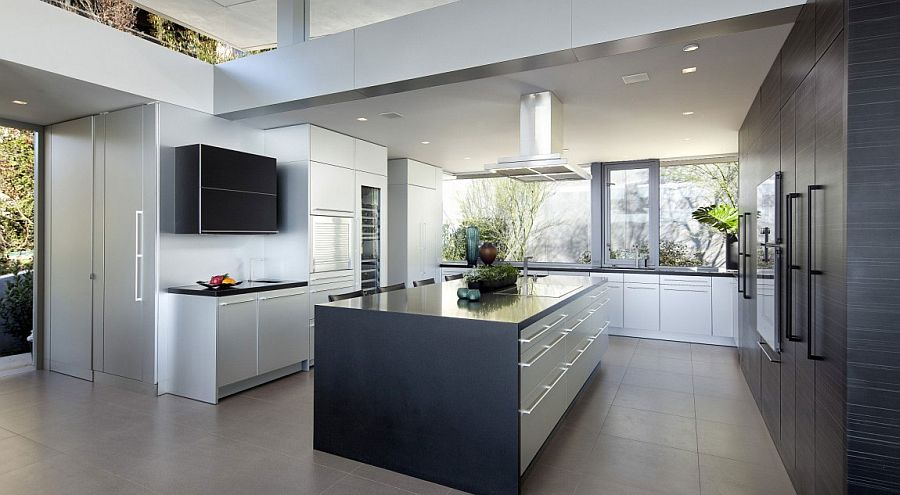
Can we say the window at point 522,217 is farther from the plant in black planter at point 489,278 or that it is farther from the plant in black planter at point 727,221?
the plant in black planter at point 489,278

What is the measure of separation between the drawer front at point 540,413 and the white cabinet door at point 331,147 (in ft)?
10.9

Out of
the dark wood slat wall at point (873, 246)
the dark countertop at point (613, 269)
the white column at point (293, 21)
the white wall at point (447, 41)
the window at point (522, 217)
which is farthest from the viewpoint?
the window at point (522, 217)

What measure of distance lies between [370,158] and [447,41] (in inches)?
107

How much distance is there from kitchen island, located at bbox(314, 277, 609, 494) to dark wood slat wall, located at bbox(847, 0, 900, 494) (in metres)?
1.30

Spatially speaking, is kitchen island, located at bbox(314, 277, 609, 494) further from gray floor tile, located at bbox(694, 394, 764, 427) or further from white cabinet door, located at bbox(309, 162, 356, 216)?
white cabinet door, located at bbox(309, 162, 356, 216)

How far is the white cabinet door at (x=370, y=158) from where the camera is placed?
18.8ft

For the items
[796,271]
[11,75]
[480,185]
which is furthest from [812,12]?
[480,185]

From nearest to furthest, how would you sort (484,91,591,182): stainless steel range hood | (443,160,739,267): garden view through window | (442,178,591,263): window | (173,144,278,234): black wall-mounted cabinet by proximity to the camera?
(484,91,591,182): stainless steel range hood < (173,144,278,234): black wall-mounted cabinet < (443,160,739,267): garden view through window < (442,178,591,263): window

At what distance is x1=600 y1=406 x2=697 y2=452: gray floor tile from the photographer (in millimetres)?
3180

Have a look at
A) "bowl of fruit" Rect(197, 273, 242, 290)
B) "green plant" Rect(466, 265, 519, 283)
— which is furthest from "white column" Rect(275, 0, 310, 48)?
"green plant" Rect(466, 265, 519, 283)

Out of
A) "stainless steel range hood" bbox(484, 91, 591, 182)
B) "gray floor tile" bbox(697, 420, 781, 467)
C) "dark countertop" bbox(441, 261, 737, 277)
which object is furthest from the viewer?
"dark countertop" bbox(441, 261, 737, 277)

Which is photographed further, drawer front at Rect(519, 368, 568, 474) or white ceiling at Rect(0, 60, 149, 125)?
white ceiling at Rect(0, 60, 149, 125)

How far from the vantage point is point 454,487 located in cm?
254

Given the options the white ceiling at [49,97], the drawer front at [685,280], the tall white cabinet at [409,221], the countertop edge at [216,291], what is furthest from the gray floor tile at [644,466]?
the white ceiling at [49,97]
